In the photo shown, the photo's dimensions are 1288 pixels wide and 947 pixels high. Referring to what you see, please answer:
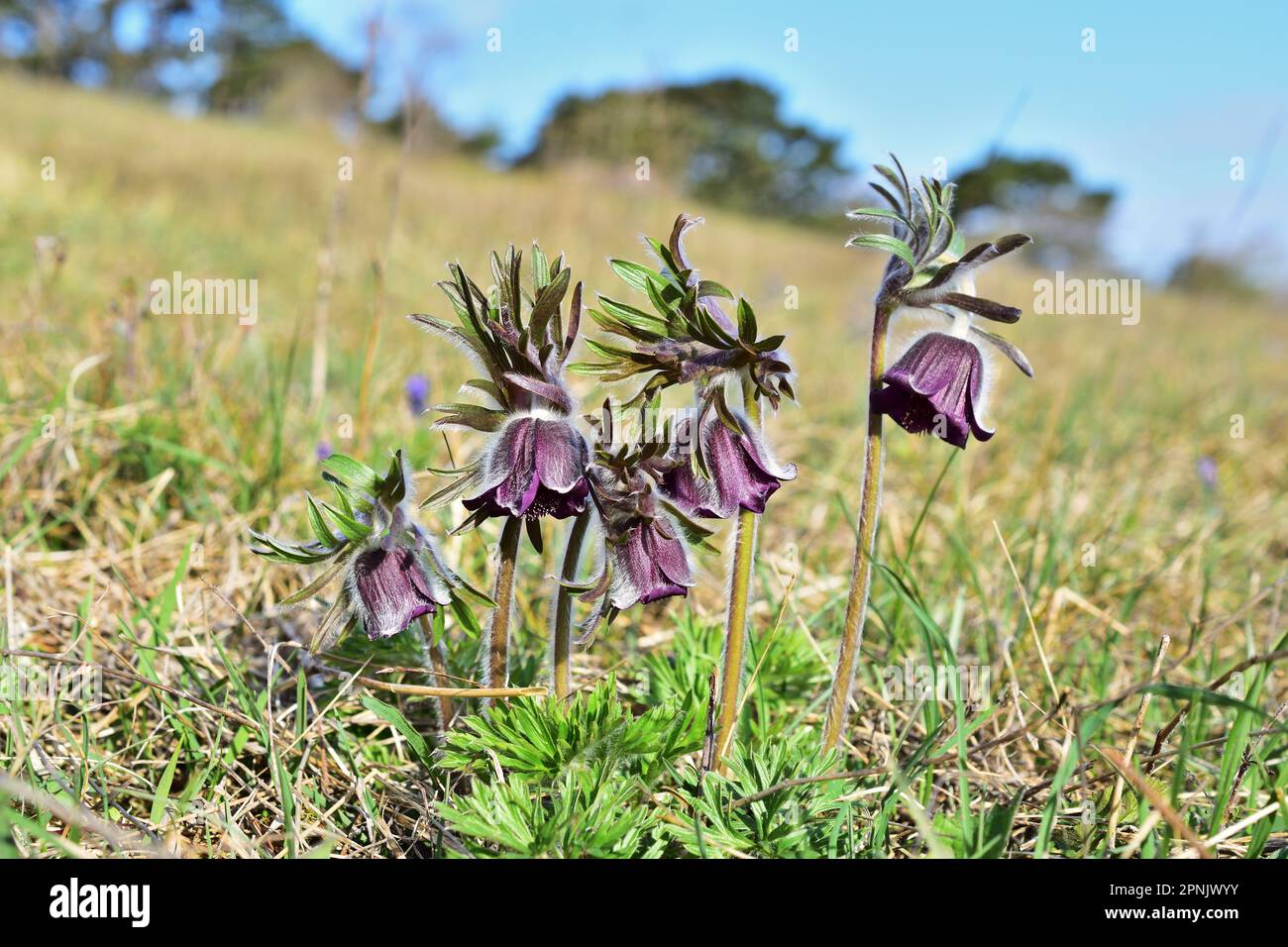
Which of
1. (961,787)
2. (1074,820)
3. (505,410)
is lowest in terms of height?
(1074,820)

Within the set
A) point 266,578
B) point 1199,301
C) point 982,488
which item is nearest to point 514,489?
point 266,578

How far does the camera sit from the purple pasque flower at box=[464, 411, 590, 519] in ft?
4.80

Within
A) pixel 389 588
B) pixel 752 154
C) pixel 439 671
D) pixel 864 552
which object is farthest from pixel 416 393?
pixel 752 154

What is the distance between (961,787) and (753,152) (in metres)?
44.5

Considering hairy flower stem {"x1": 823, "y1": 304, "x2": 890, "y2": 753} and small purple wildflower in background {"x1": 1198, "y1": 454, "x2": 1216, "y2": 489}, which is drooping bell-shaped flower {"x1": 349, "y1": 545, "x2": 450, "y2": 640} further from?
small purple wildflower in background {"x1": 1198, "y1": 454, "x2": 1216, "y2": 489}

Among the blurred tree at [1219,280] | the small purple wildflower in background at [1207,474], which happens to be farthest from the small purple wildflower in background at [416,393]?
the blurred tree at [1219,280]

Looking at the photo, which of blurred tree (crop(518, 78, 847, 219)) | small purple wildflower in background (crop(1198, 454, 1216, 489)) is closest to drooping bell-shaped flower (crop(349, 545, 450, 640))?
small purple wildflower in background (crop(1198, 454, 1216, 489))

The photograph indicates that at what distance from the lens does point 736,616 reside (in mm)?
1621

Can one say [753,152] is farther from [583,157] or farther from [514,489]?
[514,489]

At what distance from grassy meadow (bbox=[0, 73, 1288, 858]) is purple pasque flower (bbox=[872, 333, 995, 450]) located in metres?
0.41

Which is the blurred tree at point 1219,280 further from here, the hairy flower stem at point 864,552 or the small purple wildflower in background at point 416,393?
the hairy flower stem at point 864,552

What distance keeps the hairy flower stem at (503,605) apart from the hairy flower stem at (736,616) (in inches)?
15.7

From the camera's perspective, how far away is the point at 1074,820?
6.09 feet

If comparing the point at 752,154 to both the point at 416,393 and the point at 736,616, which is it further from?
the point at 736,616
